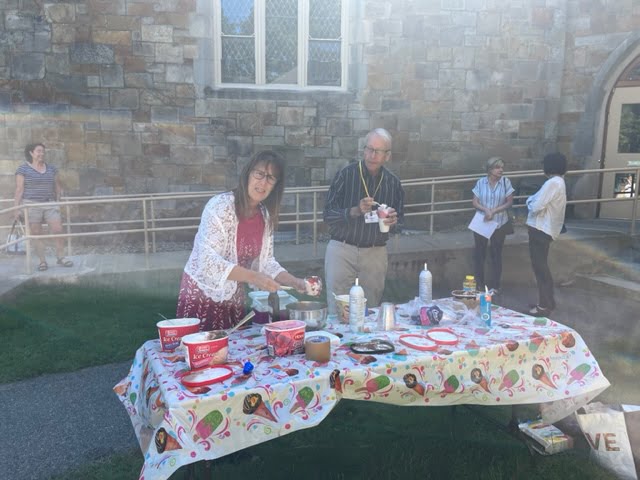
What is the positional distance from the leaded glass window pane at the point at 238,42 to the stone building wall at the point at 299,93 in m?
0.34

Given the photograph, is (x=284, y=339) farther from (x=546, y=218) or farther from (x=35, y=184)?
(x=35, y=184)

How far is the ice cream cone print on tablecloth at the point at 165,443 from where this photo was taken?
209cm

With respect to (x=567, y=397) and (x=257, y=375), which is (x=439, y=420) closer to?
(x=567, y=397)

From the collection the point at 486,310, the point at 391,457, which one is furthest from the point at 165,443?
the point at 486,310

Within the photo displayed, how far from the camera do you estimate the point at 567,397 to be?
2.99m

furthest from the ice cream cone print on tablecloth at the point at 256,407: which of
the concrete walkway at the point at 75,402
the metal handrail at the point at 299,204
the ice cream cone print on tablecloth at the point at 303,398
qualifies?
the metal handrail at the point at 299,204

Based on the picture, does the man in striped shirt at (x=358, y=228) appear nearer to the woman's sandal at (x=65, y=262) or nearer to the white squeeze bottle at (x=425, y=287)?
the white squeeze bottle at (x=425, y=287)

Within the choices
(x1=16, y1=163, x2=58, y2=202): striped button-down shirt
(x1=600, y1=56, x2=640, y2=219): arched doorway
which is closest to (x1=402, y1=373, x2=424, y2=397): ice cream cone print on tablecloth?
(x1=16, y1=163, x2=58, y2=202): striped button-down shirt

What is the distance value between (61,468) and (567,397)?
2.91 meters

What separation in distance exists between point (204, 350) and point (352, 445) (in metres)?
1.54

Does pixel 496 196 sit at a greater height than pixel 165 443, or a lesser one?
greater

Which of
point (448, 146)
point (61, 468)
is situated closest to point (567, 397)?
point (61, 468)

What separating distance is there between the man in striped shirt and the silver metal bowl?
1130 mm

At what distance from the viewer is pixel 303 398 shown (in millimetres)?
2396
